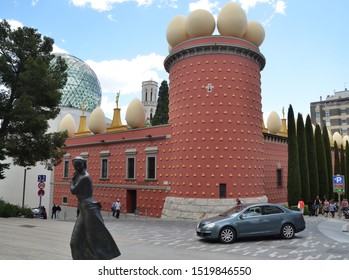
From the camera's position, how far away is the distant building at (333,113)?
258 feet

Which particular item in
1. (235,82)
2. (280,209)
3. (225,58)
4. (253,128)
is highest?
(225,58)

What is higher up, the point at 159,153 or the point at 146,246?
the point at 159,153

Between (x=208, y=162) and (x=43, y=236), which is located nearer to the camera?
(x=43, y=236)

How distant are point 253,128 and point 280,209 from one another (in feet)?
38.8

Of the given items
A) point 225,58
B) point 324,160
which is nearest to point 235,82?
point 225,58

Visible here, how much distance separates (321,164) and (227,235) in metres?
23.6

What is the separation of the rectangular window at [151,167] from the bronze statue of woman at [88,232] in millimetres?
20272

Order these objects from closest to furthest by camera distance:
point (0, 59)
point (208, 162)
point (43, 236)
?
point (43, 236)
point (0, 59)
point (208, 162)

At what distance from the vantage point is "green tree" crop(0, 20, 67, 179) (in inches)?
765

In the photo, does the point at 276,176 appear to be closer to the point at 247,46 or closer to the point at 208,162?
the point at 208,162

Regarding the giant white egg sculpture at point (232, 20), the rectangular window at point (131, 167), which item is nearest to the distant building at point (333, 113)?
the giant white egg sculpture at point (232, 20)

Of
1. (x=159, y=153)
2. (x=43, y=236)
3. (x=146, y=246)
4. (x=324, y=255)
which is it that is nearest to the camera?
(x=324, y=255)

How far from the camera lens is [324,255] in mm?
10281

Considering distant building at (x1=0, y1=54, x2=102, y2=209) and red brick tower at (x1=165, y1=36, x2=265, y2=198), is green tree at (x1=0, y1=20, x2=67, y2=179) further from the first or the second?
distant building at (x1=0, y1=54, x2=102, y2=209)
